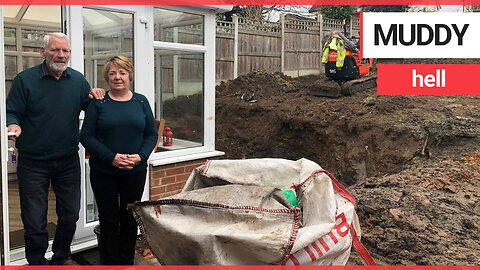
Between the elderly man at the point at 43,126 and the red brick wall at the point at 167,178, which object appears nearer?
the elderly man at the point at 43,126

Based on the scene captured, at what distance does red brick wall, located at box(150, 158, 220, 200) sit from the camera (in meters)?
4.75

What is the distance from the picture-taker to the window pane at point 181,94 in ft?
16.2

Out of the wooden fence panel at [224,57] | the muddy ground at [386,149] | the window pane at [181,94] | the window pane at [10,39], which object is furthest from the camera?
the wooden fence panel at [224,57]

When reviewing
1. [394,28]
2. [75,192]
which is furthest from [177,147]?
[394,28]

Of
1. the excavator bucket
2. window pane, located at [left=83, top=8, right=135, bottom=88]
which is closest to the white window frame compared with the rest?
window pane, located at [left=83, top=8, right=135, bottom=88]

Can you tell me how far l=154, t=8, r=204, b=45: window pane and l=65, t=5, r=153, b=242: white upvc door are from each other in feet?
0.49

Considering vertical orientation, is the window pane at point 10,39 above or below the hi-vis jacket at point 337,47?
below

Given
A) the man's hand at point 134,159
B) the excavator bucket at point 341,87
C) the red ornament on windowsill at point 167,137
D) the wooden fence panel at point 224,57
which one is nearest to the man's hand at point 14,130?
the man's hand at point 134,159

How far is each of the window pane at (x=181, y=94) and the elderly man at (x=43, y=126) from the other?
1.39 m

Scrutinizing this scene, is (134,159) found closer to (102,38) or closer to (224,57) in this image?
(102,38)

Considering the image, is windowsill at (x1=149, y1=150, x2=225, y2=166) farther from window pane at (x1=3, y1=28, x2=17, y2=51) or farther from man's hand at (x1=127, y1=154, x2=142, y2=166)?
window pane at (x1=3, y1=28, x2=17, y2=51)

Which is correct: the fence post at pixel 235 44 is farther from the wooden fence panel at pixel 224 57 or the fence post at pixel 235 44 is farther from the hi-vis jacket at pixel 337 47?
the hi-vis jacket at pixel 337 47

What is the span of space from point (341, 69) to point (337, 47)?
2.40 ft

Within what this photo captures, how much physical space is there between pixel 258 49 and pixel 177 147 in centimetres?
1294
